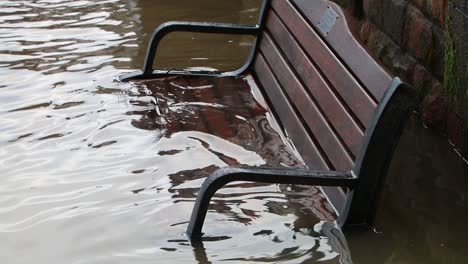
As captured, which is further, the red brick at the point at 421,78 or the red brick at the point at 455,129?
the red brick at the point at 421,78

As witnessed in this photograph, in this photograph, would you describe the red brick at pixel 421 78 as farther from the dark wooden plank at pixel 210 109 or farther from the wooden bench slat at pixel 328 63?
the dark wooden plank at pixel 210 109

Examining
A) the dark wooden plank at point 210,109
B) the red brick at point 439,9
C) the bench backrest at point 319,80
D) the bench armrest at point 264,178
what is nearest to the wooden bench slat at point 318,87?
the bench backrest at point 319,80

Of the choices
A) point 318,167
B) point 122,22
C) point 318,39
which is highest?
point 318,39

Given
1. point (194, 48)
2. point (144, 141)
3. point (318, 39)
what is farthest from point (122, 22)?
point (318, 39)

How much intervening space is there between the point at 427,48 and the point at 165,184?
1.81 m

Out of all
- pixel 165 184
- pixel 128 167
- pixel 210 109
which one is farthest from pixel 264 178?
pixel 210 109

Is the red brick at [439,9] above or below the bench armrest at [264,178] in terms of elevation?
above

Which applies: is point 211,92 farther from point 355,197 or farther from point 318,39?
point 355,197

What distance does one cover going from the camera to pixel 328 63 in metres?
4.21

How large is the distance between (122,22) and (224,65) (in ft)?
4.84

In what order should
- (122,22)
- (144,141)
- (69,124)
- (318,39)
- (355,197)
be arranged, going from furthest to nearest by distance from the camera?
(122,22)
(69,124)
(144,141)
(318,39)
(355,197)

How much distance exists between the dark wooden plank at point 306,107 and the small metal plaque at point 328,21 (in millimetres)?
322

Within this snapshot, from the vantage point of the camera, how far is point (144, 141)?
15.9ft

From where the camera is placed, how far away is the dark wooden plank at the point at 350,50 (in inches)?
142
